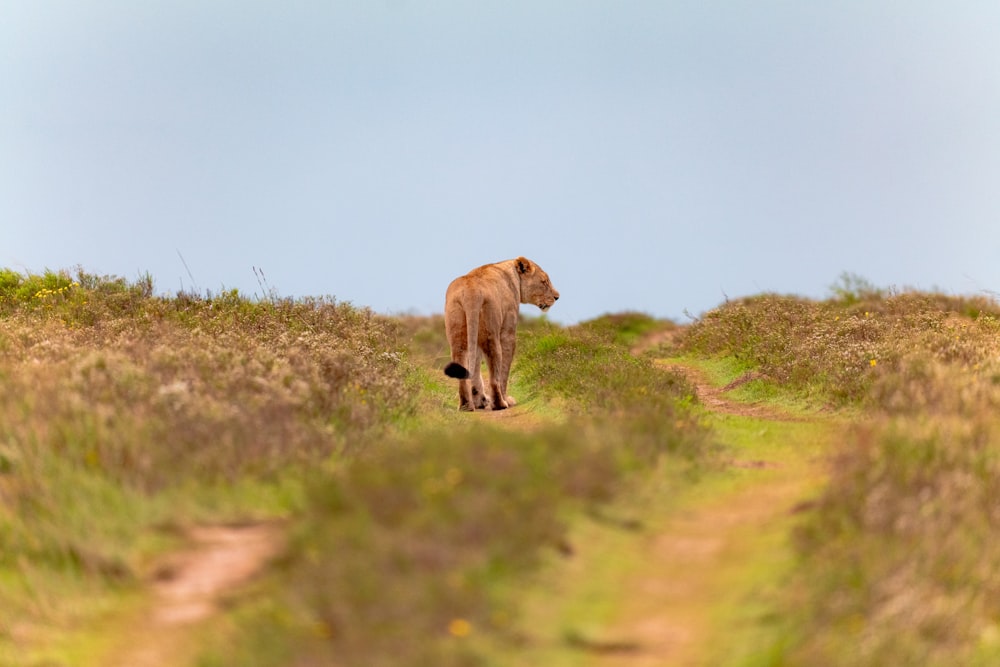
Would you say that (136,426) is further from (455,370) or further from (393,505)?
(455,370)

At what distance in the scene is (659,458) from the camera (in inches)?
365

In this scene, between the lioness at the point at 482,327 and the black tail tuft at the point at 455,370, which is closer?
the black tail tuft at the point at 455,370

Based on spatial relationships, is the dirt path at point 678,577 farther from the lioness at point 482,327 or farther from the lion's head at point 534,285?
the lion's head at point 534,285

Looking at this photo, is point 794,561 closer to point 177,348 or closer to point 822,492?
point 822,492

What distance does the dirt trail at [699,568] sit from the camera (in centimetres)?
580

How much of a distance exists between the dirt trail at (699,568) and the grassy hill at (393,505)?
19cm

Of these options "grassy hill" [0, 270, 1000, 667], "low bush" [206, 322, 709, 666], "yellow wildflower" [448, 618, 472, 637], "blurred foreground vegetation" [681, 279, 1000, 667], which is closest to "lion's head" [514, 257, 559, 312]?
"grassy hill" [0, 270, 1000, 667]

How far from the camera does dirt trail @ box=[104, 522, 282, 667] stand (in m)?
6.23

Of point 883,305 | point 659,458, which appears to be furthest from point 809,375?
point 883,305

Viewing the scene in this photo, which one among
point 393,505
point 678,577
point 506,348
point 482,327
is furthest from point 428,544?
point 506,348

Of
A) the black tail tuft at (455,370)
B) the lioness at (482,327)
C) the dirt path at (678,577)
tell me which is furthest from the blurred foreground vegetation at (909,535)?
the lioness at (482,327)

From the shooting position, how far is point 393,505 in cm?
677

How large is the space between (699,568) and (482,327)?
962 centimetres

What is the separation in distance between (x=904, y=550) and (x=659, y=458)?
3.13m
